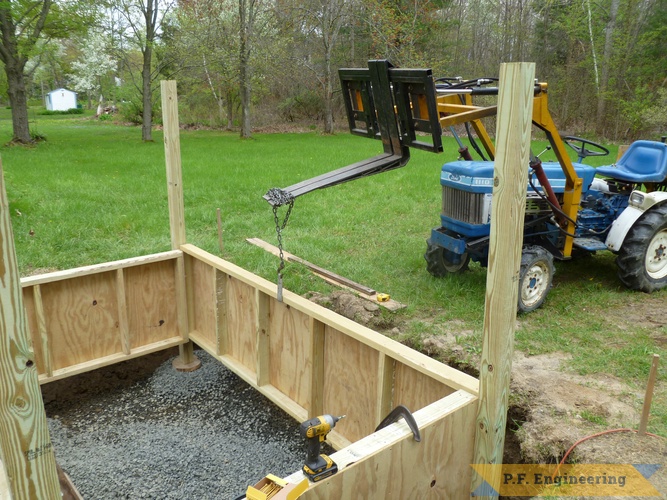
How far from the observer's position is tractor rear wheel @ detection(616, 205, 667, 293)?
5418 millimetres

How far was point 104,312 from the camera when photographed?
14.6 feet

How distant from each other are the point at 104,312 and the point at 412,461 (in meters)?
3.10

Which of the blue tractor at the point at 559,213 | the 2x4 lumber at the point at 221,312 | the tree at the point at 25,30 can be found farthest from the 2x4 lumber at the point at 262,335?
the tree at the point at 25,30

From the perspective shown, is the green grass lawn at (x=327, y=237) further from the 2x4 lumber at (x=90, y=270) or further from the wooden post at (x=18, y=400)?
the wooden post at (x=18, y=400)

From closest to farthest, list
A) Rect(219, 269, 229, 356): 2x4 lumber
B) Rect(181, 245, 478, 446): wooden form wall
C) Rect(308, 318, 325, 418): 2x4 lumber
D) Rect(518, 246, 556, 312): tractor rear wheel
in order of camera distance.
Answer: Rect(181, 245, 478, 446): wooden form wall, Rect(308, 318, 325, 418): 2x4 lumber, Rect(219, 269, 229, 356): 2x4 lumber, Rect(518, 246, 556, 312): tractor rear wheel

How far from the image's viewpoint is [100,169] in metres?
12.4

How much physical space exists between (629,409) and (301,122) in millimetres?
25730

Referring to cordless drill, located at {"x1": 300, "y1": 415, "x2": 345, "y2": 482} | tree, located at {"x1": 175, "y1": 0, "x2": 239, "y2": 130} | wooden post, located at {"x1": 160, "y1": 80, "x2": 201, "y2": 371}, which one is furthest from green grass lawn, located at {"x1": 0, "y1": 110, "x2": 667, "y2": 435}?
tree, located at {"x1": 175, "y1": 0, "x2": 239, "y2": 130}

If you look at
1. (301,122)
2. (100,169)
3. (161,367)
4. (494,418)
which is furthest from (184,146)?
(494,418)

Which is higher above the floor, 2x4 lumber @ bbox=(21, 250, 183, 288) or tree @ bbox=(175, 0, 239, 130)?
tree @ bbox=(175, 0, 239, 130)

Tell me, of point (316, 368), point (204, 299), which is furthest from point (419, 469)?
point (204, 299)

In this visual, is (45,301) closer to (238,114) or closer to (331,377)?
(331,377)

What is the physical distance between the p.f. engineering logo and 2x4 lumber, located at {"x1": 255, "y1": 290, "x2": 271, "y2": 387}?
182cm

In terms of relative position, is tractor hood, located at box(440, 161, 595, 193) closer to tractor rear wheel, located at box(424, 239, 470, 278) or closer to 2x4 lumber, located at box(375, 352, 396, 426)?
tractor rear wheel, located at box(424, 239, 470, 278)
